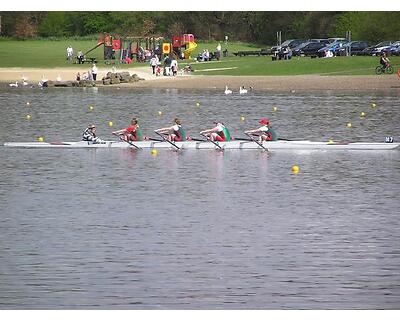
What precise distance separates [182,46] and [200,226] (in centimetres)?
6789

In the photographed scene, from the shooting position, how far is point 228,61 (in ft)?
280

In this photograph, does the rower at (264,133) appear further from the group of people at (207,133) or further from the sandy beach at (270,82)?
the sandy beach at (270,82)

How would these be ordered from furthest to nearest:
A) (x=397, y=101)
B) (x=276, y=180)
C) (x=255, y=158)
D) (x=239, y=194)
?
1. (x=397, y=101)
2. (x=255, y=158)
3. (x=276, y=180)
4. (x=239, y=194)

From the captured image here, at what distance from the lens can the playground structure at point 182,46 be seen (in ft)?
290

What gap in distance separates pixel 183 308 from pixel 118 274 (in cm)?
261

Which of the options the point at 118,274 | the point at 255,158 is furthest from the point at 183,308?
the point at 255,158

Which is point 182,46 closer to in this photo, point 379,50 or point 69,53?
point 69,53

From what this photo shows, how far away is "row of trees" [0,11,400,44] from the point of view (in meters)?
89.6

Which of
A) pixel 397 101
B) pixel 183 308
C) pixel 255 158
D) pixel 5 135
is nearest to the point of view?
pixel 183 308

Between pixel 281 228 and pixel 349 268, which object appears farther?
pixel 281 228

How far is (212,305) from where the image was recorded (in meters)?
17.0

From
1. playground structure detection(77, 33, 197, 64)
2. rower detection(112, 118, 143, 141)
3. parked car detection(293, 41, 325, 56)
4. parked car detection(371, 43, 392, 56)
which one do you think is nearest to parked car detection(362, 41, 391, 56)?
parked car detection(371, 43, 392, 56)

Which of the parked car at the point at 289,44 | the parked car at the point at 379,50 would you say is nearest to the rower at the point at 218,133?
the parked car at the point at 379,50

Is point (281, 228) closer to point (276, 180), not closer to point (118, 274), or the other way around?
point (118, 274)
